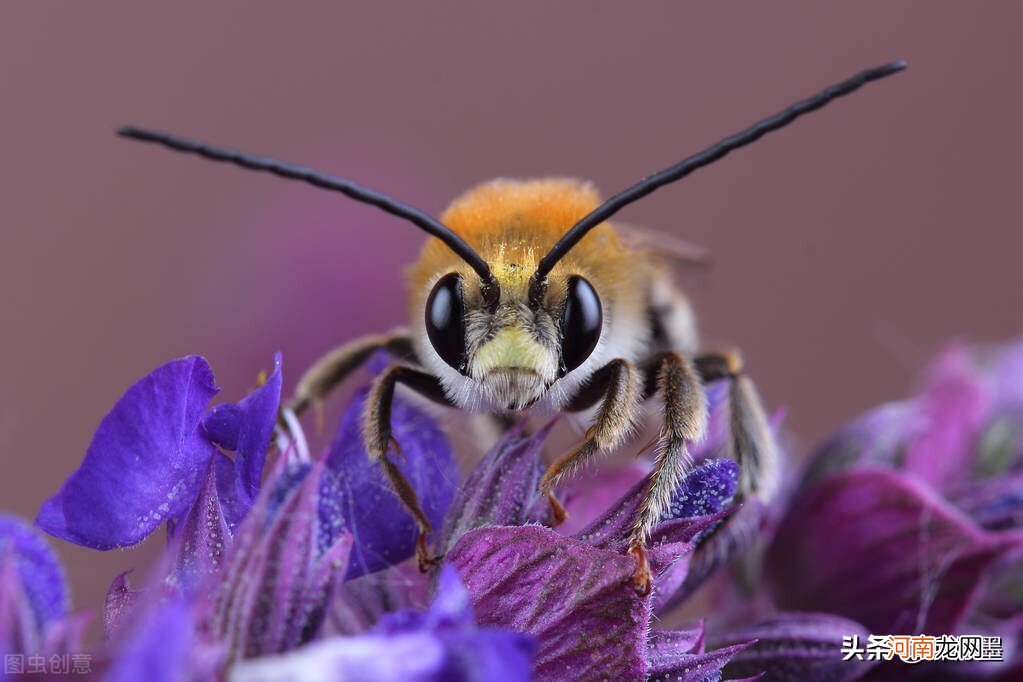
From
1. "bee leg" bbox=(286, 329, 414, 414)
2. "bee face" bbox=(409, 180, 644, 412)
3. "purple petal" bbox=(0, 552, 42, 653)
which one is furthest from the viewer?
"bee leg" bbox=(286, 329, 414, 414)

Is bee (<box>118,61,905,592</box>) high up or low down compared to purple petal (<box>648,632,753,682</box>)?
up

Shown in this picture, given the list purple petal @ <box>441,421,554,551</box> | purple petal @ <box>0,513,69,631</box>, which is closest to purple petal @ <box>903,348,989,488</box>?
purple petal @ <box>441,421,554,551</box>

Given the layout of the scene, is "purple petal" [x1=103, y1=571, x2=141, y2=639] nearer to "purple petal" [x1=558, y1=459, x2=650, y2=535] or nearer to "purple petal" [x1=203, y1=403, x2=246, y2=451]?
"purple petal" [x1=203, y1=403, x2=246, y2=451]

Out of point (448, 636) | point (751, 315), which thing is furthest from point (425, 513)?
point (751, 315)

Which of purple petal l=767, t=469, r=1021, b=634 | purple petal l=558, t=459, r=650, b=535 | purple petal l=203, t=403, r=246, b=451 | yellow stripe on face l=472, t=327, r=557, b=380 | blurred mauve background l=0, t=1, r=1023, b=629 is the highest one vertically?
blurred mauve background l=0, t=1, r=1023, b=629

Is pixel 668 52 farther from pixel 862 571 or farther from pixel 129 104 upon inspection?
pixel 862 571

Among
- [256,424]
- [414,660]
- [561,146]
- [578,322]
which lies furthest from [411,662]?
[561,146]

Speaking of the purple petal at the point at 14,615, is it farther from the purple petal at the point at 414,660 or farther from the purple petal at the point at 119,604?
the purple petal at the point at 414,660
